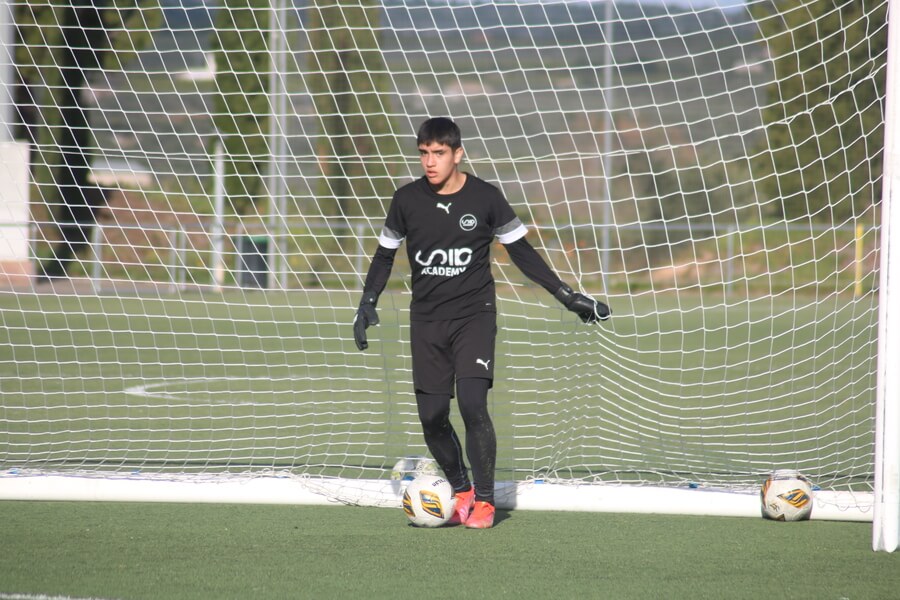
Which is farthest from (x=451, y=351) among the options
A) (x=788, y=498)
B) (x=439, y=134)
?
(x=788, y=498)

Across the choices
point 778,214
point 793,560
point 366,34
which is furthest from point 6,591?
point 778,214

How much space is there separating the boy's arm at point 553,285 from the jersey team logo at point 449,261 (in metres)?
0.23

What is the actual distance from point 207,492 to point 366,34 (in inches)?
550

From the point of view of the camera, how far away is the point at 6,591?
11.4ft

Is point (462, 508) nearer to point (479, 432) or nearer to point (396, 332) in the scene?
point (479, 432)

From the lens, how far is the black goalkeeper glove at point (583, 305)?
4625 millimetres

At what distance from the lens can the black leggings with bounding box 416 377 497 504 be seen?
4570 mm

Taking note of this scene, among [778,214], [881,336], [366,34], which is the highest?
[366,34]

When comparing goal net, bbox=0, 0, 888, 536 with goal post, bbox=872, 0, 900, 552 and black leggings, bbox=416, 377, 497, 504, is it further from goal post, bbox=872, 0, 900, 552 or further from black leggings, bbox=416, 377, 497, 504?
goal post, bbox=872, 0, 900, 552

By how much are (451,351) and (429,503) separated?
2.26 ft

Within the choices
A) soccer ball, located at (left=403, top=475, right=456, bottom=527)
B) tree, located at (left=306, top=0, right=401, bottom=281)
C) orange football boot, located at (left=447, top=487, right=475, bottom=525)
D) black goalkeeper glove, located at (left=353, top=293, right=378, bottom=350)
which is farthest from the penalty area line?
tree, located at (left=306, top=0, right=401, bottom=281)

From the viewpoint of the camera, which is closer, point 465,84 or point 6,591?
point 6,591

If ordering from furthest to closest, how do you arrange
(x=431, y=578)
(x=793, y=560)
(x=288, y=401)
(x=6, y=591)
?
(x=288, y=401), (x=793, y=560), (x=431, y=578), (x=6, y=591)

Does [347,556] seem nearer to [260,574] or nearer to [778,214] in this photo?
[260,574]
